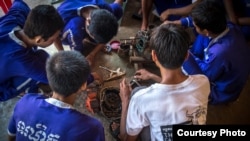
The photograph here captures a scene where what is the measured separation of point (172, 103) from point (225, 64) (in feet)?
2.15

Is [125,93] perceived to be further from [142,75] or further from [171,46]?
[171,46]

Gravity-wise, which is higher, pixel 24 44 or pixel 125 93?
pixel 24 44

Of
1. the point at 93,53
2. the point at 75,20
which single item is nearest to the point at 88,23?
the point at 75,20

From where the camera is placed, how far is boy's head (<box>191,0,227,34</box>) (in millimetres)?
1857

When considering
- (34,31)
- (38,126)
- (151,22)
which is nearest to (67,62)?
(38,126)

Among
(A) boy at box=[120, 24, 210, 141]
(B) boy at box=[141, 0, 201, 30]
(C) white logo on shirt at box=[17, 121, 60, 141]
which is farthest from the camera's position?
(B) boy at box=[141, 0, 201, 30]

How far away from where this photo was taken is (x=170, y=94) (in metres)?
1.42

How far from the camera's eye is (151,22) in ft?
9.23

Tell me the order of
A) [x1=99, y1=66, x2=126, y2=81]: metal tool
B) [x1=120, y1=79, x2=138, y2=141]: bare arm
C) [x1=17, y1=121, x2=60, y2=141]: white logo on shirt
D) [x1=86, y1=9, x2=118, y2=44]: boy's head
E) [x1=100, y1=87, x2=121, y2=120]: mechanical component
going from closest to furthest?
1. [x1=17, y1=121, x2=60, y2=141]: white logo on shirt
2. [x1=120, y1=79, x2=138, y2=141]: bare arm
3. [x1=86, y1=9, x2=118, y2=44]: boy's head
4. [x1=100, y1=87, x2=121, y2=120]: mechanical component
5. [x1=99, y1=66, x2=126, y2=81]: metal tool

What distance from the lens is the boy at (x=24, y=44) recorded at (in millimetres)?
1778

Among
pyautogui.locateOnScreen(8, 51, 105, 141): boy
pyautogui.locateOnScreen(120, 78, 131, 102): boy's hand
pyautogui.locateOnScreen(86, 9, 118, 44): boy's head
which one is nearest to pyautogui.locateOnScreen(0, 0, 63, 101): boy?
pyautogui.locateOnScreen(86, 9, 118, 44): boy's head

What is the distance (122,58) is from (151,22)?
53cm

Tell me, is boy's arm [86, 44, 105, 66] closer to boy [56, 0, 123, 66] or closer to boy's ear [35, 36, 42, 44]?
boy [56, 0, 123, 66]

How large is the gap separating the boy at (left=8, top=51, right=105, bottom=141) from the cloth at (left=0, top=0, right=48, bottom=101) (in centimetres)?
45
